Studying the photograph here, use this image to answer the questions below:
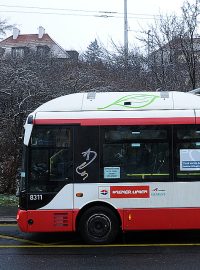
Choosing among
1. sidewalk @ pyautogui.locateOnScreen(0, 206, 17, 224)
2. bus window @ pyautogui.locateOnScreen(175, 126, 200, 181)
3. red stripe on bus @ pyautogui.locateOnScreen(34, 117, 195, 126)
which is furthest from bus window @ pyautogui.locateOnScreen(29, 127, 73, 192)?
sidewalk @ pyautogui.locateOnScreen(0, 206, 17, 224)

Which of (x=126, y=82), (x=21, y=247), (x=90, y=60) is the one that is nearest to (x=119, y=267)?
(x=21, y=247)

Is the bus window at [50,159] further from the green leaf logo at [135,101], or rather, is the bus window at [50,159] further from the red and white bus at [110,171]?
the green leaf logo at [135,101]

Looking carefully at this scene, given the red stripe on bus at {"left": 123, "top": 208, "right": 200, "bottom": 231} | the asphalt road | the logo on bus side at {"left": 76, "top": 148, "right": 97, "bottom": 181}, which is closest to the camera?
the asphalt road

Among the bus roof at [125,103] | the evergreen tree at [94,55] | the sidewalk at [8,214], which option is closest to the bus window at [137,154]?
the bus roof at [125,103]

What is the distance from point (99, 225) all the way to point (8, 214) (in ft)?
14.2

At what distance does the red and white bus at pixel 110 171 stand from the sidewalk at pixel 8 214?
2.97 metres

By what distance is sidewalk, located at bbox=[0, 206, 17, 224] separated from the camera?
461 inches

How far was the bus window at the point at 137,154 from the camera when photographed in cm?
895

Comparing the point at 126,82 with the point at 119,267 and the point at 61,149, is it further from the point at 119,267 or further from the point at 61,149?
the point at 119,267

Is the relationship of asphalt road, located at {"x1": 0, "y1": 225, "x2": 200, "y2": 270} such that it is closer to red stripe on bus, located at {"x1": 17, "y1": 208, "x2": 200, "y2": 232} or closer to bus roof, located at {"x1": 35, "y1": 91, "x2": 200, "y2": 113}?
red stripe on bus, located at {"x1": 17, "y1": 208, "x2": 200, "y2": 232}

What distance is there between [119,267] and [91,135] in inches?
111

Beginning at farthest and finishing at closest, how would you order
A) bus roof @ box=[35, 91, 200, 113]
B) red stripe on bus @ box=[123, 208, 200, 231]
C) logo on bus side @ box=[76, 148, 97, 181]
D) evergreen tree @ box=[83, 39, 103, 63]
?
1. evergreen tree @ box=[83, 39, 103, 63]
2. bus roof @ box=[35, 91, 200, 113]
3. logo on bus side @ box=[76, 148, 97, 181]
4. red stripe on bus @ box=[123, 208, 200, 231]

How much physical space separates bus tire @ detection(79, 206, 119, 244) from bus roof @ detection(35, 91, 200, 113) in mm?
2035

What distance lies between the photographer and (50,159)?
9.00 m
